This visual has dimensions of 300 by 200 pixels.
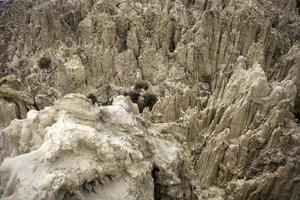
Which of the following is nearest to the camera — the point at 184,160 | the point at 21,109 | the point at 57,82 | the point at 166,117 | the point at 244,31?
the point at 184,160

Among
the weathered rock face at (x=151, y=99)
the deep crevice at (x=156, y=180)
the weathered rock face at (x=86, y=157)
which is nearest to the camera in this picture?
the weathered rock face at (x=86, y=157)

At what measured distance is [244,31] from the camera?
23.9 meters

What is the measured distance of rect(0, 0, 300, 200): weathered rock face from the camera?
4.89 m

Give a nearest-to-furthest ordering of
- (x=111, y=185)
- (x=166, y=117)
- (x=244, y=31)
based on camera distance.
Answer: (x=111, y=185) → (x=166, y=117) → (x=244, y=31)

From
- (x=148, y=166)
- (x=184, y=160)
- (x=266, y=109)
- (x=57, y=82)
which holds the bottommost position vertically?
(x=57, y=82)

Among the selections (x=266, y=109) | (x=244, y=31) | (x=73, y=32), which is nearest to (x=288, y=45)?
(x=244, y=31)

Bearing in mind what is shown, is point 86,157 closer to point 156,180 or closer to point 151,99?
point 156,180

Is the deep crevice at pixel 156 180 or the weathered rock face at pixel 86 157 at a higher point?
the weathered rock face at pixel 86 157

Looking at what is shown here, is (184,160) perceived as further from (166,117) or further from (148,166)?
(166,117)

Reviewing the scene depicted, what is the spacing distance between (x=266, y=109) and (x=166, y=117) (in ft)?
13.7

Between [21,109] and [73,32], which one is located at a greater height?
[21,109]

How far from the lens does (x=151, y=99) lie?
65.8 ft

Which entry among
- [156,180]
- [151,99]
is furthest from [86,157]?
[151,99]

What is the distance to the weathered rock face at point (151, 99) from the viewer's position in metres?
4.89
